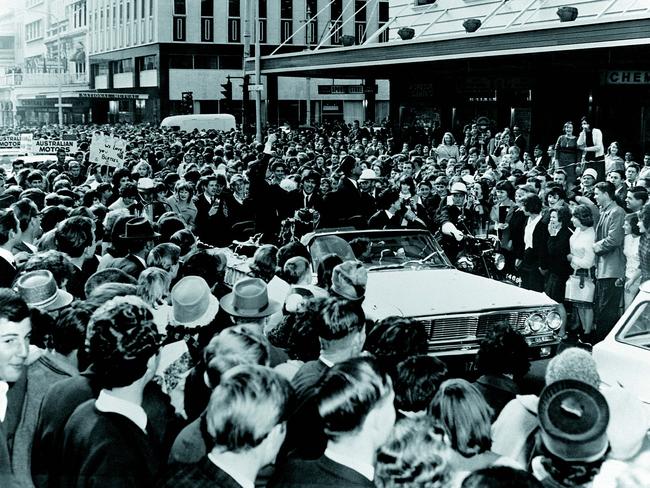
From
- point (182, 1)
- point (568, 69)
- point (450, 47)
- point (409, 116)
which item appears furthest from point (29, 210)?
point (182, 1)

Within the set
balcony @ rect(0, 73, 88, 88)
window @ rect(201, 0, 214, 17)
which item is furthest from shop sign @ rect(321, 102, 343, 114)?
balcony @ rect(0, 73, 88, 88)

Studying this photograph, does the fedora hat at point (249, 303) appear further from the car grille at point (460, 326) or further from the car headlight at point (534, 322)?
the car headlight at point (534, 322)

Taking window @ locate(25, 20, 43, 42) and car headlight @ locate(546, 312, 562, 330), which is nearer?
car headlight @ locate(546, 312, 562, 330)

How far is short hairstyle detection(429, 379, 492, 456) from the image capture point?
3713mm

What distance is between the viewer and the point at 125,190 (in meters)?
11.6

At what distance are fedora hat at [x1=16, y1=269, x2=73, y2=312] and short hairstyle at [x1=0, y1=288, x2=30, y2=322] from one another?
1079 millimetres

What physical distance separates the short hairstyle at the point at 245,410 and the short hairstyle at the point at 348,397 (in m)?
0.18

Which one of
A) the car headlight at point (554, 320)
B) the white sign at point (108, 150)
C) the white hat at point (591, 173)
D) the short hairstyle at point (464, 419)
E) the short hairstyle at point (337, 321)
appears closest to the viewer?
the short hairstyle at point (464, 419)

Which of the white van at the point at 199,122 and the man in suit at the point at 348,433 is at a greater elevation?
the white van at the point at 199,122

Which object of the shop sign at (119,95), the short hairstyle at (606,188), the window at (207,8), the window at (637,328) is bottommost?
the window at (637,328)

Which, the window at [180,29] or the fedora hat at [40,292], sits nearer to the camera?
the fedora hat at [40,292]

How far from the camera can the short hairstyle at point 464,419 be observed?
371 centimetres

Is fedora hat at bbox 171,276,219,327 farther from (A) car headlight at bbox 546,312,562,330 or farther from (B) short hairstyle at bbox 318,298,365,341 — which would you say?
(A) car headlight at bbox 546,312,562,330

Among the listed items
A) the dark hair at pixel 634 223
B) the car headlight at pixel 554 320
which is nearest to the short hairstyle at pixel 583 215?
the dark hair at pixel 634 223
